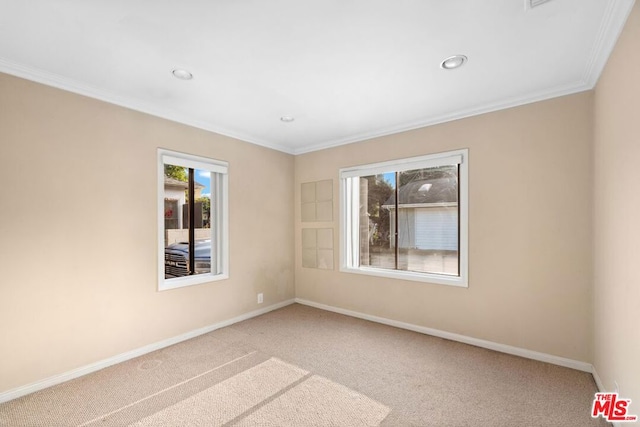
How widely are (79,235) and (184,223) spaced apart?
3.51 ft

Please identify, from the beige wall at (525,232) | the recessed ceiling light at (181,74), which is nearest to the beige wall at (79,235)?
the recessed ceiling light at (181,74)

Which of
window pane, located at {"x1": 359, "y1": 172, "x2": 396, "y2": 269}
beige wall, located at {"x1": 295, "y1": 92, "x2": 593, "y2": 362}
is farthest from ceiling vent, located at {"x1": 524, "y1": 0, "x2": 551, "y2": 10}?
window pane, located at {"x1": 359, "y1": 172, "x2": 396, "y2": 269}

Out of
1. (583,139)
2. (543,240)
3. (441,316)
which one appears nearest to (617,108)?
(583,139)

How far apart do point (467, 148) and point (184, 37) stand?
2.80 m

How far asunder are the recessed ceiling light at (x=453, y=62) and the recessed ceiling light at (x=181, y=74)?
2.00 metres

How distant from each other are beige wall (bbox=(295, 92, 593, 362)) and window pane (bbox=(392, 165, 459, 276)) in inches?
15.7

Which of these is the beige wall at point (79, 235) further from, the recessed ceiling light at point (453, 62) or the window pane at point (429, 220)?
the recessed ceiling light at point (453, 62)

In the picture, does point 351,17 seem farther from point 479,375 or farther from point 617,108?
point 479,375

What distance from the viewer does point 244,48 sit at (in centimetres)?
202

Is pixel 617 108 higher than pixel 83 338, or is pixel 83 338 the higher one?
pixel 617 108

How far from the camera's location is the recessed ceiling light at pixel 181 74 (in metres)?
2.32
